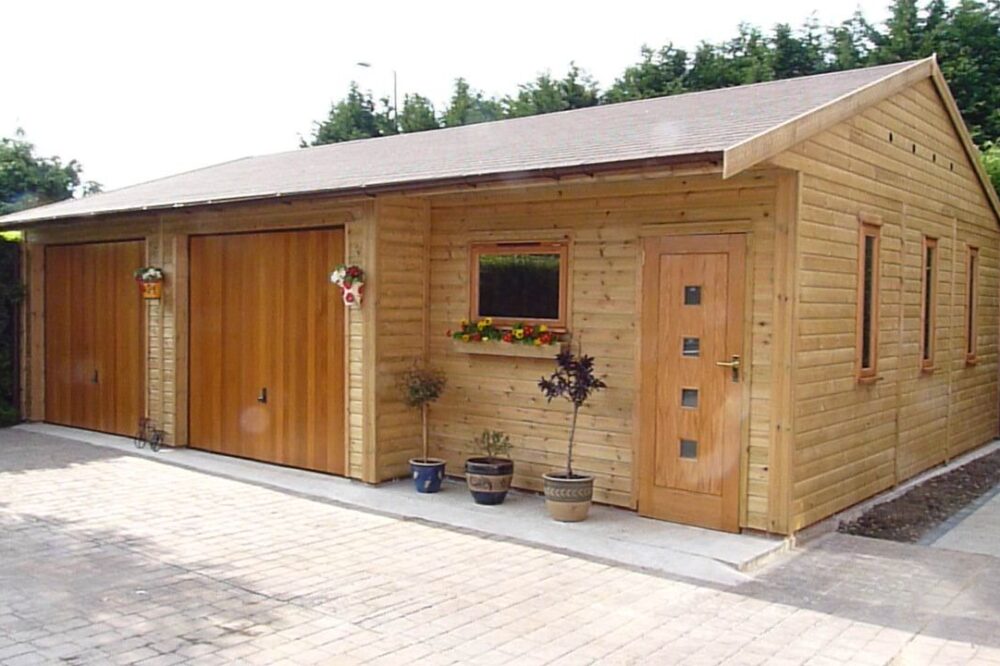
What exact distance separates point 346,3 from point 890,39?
17.4 metres

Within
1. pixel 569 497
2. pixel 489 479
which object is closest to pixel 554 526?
pixel 569 497

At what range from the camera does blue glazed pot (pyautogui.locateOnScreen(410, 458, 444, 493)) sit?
7.59 m

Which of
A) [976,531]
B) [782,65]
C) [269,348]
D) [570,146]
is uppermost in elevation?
[782,65]

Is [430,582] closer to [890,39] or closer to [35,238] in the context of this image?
[35,238]

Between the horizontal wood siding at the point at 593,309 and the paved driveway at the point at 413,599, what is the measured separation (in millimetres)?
1198

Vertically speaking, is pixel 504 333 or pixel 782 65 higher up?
pixel 782 65

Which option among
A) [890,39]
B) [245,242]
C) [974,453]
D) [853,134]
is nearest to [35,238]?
[245,242]

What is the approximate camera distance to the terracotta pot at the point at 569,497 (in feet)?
21.8

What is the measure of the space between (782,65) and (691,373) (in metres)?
19.8

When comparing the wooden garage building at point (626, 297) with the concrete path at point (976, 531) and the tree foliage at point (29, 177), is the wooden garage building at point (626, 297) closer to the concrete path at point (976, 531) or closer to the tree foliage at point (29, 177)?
the concrete path at point (976, 531)

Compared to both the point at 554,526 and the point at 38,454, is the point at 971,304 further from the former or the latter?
the point at 38,454

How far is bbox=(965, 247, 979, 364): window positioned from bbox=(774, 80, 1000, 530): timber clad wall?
0.19m

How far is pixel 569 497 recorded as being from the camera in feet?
21.8

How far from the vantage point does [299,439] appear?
8.59 metres
